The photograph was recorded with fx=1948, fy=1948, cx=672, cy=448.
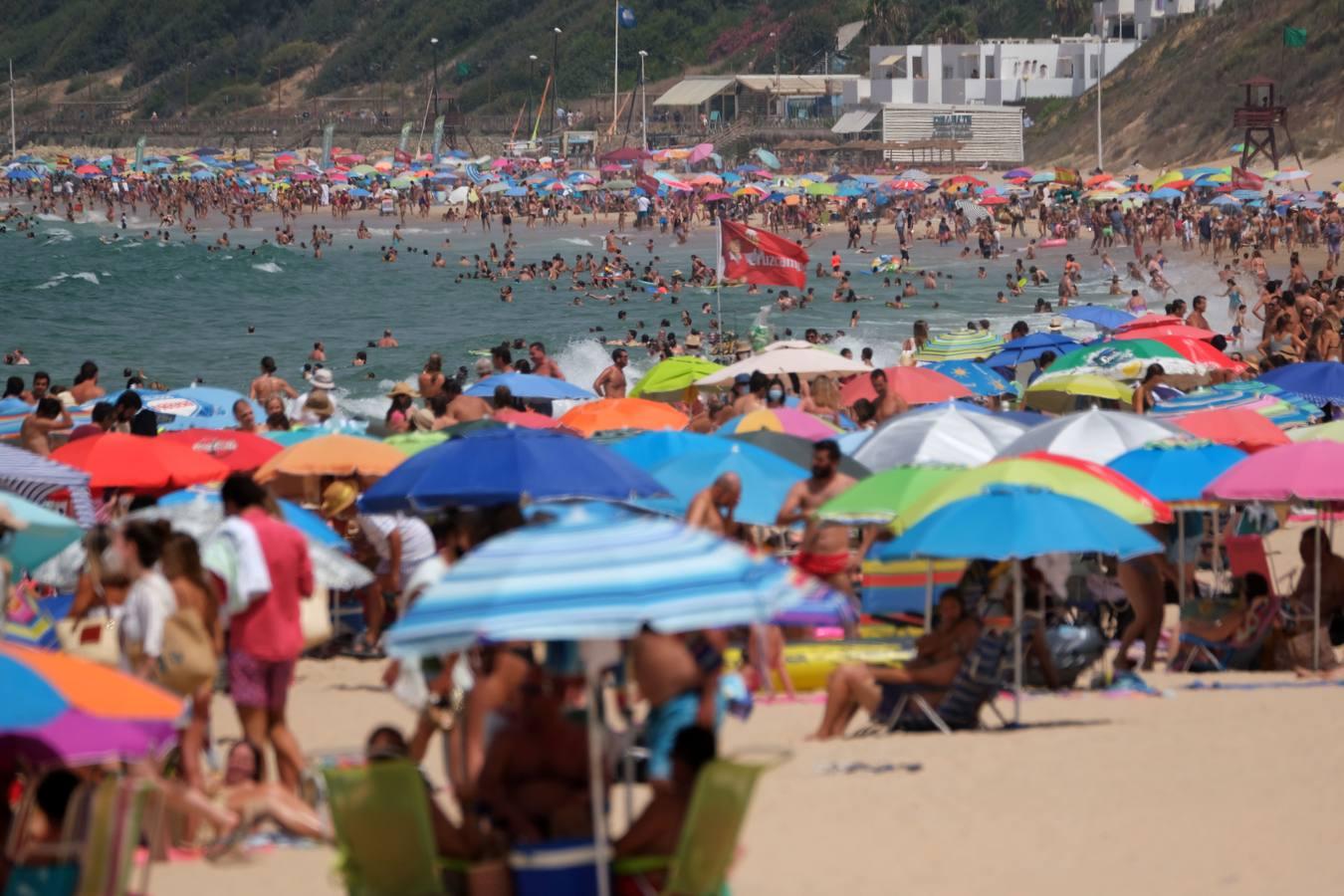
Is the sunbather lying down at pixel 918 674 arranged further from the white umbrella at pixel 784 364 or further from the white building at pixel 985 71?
the white building at pixel 985 71

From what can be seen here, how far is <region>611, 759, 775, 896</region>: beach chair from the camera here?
15.2 feet

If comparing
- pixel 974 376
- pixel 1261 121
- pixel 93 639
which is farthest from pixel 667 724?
pixel 1261 121

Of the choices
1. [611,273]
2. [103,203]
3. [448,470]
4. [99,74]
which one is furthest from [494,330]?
[99,74]

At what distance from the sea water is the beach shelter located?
13.4 m

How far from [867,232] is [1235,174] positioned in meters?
13.5

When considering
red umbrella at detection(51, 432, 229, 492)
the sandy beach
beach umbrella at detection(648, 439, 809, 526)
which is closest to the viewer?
the sandy beach

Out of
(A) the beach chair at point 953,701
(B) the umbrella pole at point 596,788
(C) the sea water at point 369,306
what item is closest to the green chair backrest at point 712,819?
(B) the umbrella pole at point 596,788

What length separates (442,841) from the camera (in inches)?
194

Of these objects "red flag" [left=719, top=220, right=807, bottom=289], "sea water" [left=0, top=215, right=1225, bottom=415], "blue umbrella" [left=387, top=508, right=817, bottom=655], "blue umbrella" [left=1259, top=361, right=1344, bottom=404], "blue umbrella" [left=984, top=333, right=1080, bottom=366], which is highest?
Answer: "red flag" [left=719, top=220, right=807, bottom=289]

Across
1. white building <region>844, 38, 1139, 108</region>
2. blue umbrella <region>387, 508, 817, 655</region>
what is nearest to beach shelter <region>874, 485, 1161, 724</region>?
blue umbrella <region>387, 508, 817, 655</region>

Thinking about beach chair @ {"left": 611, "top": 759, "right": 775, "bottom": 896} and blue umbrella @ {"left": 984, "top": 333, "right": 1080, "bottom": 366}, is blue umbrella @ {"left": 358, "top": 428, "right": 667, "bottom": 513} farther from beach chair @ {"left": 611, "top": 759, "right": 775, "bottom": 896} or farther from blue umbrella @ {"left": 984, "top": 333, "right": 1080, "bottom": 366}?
blue umbrella @ {"left": 984, "top": 333, "right": 1080, "bottom": 366}

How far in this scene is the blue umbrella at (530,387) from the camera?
550 inches

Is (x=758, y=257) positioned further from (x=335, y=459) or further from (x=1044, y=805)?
(x=1044, y=805)

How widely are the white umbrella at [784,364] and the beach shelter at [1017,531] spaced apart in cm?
751
